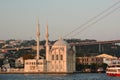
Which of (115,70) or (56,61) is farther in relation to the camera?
(56,61)

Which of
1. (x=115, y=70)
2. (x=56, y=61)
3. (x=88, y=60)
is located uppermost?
(x=88, y=60)

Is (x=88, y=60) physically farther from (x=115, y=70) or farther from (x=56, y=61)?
(x=115, y=70)

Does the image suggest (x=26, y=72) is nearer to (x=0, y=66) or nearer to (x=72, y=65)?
(x=72, y=65)

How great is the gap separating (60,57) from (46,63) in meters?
3.32

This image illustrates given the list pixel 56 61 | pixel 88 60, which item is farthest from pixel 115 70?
pixel 88 60

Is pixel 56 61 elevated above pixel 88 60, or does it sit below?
below

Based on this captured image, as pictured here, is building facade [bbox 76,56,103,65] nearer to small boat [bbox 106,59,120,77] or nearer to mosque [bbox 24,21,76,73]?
mosque [bbox 24,21,76,73]

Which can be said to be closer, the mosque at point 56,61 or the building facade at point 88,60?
the mosque at point 56,61

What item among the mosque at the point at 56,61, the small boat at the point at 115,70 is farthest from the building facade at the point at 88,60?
the small boat at the point at 115,70

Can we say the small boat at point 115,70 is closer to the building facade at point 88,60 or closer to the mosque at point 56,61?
the mosque at point 56,61

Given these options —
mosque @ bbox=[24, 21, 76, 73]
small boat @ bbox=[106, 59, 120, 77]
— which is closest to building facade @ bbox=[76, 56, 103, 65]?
mosque @ bbox=[24, 21, 76, 73]

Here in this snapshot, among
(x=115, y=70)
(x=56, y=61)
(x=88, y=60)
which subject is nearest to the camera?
(x=115, y=70)

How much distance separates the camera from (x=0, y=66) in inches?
4562

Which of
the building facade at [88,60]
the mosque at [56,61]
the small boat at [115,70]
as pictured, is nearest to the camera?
the small boat at [115,70]
